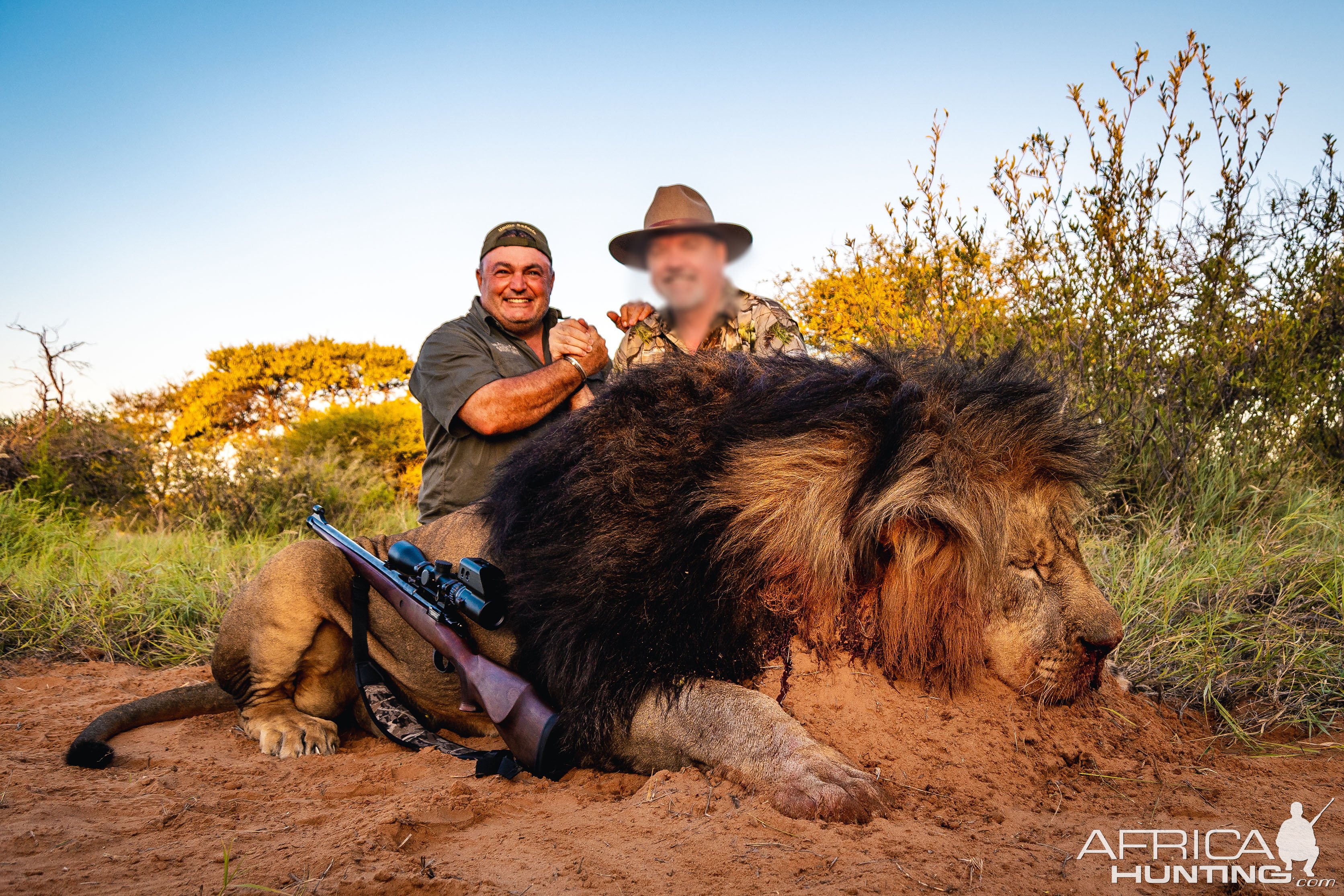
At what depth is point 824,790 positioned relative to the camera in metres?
2.11

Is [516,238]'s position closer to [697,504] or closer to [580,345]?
[580,345]

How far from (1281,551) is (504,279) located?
4553mm

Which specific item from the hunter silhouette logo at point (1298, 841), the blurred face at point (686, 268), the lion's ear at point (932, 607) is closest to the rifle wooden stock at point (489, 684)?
the lion's ear at point (932, 607)

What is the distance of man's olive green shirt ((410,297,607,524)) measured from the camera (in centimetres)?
485

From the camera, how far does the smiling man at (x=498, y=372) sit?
471cm

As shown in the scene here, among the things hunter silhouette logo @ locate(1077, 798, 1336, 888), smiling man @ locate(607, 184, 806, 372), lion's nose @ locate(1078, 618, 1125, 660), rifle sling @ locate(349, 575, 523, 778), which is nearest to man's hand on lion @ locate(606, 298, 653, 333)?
smiling man @ locate(607, 184, 806, 372)

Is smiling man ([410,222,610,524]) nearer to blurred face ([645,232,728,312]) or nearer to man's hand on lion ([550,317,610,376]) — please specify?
man's hand on lion ([550,317,610,376])

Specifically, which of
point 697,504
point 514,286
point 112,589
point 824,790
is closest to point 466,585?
point 697,504

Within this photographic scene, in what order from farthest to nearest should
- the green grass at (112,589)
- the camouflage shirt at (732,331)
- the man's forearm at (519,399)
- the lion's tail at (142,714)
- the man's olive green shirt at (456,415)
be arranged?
1. the green grass at (112,589)
2. the camouflage shirt at (732,331)
3. the man's olive green shirt at (456,415)
4. the man's forearm at (519,399)
5. the lion's tail at (142,714)

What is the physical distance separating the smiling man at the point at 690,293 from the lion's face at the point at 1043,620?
2.60 m

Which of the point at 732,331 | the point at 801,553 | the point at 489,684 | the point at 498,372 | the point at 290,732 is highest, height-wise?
the point at 732,331

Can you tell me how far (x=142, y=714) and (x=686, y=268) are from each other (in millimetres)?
3614

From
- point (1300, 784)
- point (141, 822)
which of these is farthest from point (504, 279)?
point (1300, 784)

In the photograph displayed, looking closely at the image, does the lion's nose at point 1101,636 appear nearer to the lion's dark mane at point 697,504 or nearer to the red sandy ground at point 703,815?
the red sandy ground at point 703,815
